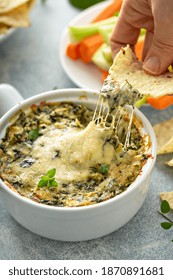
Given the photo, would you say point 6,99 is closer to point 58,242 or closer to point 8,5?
point 58,242

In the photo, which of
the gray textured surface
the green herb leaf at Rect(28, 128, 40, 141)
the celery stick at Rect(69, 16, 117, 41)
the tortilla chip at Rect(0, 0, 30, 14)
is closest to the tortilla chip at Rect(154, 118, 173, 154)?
the gray textured surface

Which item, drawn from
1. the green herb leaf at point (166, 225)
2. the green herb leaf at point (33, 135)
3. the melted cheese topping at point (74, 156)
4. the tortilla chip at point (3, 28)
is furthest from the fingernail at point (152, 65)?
the tortilla chip at point (3, 28)

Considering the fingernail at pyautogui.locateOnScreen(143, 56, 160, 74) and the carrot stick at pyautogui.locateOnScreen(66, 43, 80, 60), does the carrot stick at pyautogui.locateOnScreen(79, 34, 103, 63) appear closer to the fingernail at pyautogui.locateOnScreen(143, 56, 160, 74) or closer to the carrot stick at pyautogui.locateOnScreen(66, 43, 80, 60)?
the carrot stick at pyautogui.locateOnScreen(66, 43, 80, 60)

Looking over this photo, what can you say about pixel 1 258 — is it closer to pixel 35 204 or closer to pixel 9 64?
pixel 35 204

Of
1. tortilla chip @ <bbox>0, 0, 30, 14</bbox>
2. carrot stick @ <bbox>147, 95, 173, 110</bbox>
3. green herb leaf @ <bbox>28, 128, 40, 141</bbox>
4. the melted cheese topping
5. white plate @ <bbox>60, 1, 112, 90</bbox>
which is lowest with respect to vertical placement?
carrot stick @ <bbox>147, 95, 173, 110</bbox>

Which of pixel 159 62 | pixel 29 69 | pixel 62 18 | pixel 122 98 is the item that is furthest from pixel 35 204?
pixel 62 18

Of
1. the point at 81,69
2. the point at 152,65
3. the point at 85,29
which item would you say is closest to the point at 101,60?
the point at 81,69
